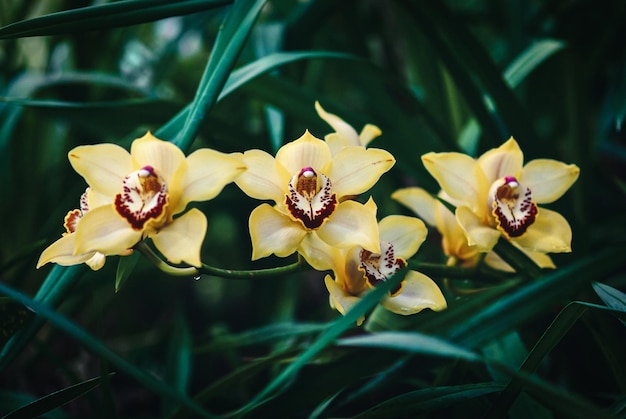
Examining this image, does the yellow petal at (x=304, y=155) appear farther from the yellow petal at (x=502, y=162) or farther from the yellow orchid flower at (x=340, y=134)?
the yellow petal at (x=502, y=162)

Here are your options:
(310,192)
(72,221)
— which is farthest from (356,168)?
(72,221)

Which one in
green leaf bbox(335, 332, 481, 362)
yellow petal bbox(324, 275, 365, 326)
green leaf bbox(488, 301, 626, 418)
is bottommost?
green leaf bbox(488, 301, 626, 418)

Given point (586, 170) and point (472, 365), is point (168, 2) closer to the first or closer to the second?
point (472, 365)

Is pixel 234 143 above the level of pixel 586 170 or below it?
above

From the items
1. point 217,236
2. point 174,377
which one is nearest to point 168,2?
point 174,377

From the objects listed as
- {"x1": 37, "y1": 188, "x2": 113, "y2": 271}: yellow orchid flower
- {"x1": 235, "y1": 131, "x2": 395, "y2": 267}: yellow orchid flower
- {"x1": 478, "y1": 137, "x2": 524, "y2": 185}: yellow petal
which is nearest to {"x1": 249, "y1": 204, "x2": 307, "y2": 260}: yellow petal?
{"x1": 235, "y1": 131, "x2": 395, "y2": 267}: yellow orchid flower

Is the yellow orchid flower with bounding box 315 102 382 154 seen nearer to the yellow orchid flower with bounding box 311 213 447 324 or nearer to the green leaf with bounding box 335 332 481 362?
the yellow orchid flower with bounding box 311 213 447 324

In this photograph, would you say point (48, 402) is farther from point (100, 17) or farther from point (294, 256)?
point (294, 256)
